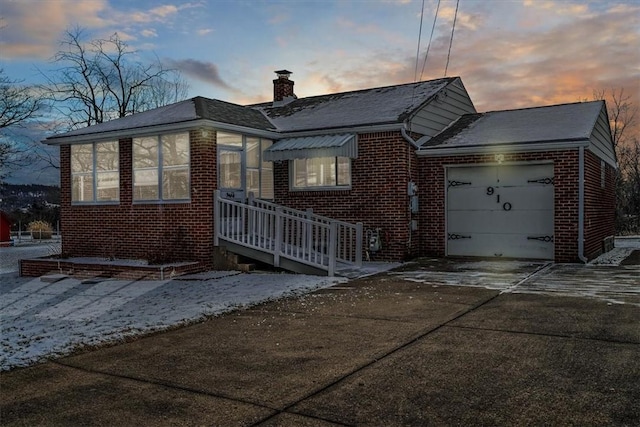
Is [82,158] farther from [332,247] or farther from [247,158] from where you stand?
[332,247]

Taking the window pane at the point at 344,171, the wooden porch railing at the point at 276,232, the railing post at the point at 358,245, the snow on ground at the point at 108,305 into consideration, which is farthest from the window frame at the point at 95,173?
the railing post at the point at 358,245

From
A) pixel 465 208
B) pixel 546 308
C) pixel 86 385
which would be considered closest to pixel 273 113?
pixel 465 208

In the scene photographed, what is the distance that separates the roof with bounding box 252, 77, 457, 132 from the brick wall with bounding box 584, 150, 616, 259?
4.56 m

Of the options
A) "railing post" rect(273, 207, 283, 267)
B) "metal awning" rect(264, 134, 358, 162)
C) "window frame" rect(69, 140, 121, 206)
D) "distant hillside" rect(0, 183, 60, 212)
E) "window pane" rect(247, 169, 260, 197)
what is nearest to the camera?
"railing post" rect(273, 207, 283, 267)

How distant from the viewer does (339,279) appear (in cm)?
1034

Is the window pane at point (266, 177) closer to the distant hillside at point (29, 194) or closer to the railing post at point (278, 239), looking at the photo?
the railing post at point (278, 239)

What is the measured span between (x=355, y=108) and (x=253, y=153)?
3448 mm

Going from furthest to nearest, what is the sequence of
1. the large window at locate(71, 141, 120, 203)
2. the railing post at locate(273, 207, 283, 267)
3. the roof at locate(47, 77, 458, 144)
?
the large window at locate(71, 141, 120, 203) → the roof at locate(47, 77, 458, 144) → the railing post at locate(273, 207, 283, 267)

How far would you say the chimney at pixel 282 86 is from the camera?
19.1 m

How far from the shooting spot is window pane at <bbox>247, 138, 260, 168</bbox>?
13.9 m

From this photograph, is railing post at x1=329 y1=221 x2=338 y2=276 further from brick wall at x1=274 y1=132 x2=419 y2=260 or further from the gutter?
the gutter

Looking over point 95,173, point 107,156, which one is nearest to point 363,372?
point 107,156

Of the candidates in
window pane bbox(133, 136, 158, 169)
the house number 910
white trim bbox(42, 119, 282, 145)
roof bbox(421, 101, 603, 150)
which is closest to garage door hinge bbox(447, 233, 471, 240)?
the house number 910

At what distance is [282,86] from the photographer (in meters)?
19.1
